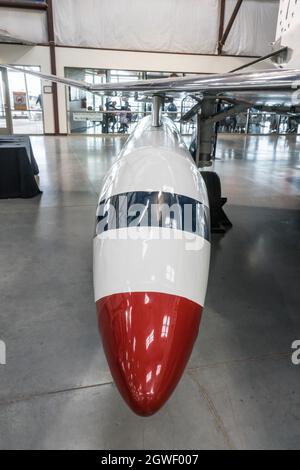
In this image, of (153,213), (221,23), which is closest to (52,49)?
(221,23)

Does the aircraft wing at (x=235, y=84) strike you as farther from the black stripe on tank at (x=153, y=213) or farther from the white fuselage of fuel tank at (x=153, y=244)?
the black stripe on tank at (x=153, y=213)

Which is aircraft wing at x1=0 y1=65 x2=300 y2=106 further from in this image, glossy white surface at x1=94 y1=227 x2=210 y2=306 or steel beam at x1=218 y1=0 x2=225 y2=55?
steel beam at x1=218 y1=0 x2=225 y2=55

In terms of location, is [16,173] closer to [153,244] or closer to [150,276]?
[153,244]

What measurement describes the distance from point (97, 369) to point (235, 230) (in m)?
2.93

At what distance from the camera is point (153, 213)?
171 centimetres

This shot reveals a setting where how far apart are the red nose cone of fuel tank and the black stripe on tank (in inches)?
15.5

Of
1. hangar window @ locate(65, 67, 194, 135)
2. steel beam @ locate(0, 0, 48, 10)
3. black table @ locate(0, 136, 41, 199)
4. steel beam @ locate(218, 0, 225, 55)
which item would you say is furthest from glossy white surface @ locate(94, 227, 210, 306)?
steel beam @ locate(218, 0, 225, 55)

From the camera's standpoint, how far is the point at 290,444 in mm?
1690

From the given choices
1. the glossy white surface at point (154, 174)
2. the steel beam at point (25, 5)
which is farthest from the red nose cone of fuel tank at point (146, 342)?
the steel beam at point (25, 5)

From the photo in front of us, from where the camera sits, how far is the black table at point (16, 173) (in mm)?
5730

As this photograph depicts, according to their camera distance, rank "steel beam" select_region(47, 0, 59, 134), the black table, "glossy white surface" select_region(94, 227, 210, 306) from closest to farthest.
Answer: "glossy white surface" select_region(94, 227, 210, 306) → the black table → "steel beam" select_region(47, 0, 59, 134)

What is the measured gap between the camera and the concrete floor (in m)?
1.75

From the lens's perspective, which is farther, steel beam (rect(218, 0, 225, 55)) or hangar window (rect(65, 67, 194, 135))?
hangar window (rect(65, 67, 194, 135))

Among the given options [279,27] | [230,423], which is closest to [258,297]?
[230,423]
